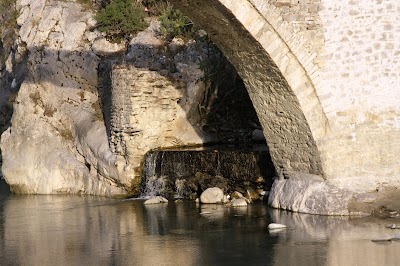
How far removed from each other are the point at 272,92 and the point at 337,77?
0.89 meters

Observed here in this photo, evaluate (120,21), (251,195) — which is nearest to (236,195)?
(251,195)

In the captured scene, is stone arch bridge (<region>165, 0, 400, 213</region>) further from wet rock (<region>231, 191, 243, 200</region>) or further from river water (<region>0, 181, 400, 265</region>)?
wet rock (<region>231, 191, 243, 200</region>)

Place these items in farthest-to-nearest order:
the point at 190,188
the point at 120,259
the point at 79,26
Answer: the point at 79,26
the point at 190,188
the point at 120,259

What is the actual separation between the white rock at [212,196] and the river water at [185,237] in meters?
0.22

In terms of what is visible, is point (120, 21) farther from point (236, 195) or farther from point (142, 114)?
point (236, 195)

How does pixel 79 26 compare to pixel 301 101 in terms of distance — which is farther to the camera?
pixel 79 26

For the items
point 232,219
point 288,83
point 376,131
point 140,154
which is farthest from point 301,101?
point 140,154

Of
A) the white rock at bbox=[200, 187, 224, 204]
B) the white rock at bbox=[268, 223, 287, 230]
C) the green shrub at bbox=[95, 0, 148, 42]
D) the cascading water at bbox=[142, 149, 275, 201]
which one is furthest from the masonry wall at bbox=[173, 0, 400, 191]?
the green shrub at bbox=[95, 0, 148, 42]

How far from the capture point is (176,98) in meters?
14.8

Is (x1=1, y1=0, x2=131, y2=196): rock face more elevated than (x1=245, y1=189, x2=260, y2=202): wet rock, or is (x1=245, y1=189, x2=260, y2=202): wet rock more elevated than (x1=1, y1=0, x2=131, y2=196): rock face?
(x1=1, y1=0, x2=131, y2=196): rock face

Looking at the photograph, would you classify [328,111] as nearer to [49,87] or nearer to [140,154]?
[140,154]

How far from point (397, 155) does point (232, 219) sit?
7.37 feet

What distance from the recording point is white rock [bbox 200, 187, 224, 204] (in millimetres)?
12836

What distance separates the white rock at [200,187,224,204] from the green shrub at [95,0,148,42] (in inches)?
177
